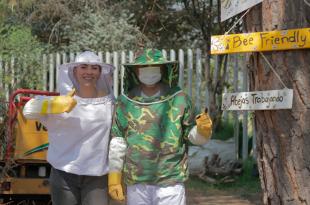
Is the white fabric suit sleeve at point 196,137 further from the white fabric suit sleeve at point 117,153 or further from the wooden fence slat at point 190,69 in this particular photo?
the wooden fence slat at point 190,69

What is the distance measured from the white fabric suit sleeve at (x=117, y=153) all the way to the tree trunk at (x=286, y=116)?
36.7 inches

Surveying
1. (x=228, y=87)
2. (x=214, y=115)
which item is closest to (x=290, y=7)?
(x=214, y=115)

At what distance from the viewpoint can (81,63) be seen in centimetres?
404

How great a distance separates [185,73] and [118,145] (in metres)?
7.05

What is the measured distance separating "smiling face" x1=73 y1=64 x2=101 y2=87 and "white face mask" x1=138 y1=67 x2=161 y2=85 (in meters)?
0.45

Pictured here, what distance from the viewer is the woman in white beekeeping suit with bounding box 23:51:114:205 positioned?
3.93 meters

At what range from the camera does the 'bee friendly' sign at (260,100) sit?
300cm

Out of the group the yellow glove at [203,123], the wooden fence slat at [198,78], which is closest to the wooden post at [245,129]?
the wooden fence slat at [198,78]

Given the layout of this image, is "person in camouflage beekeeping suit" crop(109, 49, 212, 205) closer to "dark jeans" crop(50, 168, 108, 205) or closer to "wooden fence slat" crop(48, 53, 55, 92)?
"dark jeans" crop(50, 168, 108, 205)

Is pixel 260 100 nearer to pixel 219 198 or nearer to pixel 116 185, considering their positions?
pixel 116 185

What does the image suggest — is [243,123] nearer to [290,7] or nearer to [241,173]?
[241,173]

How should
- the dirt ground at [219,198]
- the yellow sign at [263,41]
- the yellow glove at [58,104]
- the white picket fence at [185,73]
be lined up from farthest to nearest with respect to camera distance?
1. the white picket fence at [185,73]
2. the dirt ground at [219,198]
3. the yellow glove at [58,104]
4. the yellow sign at [263,41]

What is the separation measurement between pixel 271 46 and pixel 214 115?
22.5 feet

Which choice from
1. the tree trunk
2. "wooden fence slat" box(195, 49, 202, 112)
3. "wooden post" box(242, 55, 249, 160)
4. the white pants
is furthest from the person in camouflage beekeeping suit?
"wooden fence slat" box(195, 49, 202, 112)
